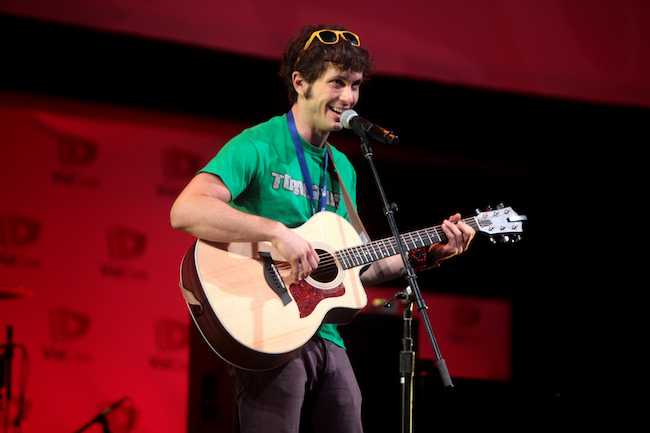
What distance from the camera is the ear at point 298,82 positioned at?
3.47m

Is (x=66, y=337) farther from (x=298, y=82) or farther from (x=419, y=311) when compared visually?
(x=419, y=311)

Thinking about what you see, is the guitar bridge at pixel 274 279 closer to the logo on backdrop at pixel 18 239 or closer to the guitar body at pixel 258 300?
the guitar body at pixel 258 300

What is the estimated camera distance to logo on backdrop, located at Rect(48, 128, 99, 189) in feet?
21.8

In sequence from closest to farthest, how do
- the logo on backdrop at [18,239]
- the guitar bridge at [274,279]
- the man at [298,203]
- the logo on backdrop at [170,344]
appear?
the man at [298,203], the guitar bridge at [274,279], the logo on backdrop at [18,239], the logo on backdrop at [170,344]

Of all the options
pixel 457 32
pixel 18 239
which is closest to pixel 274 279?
pixel 457 32

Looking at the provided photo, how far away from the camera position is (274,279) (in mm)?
3029

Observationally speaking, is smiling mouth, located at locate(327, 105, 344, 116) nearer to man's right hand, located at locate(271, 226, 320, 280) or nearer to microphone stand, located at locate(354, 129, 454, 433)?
microphone stand, located at locate(354, 129, 454, 433)

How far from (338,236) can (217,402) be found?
2459 mm

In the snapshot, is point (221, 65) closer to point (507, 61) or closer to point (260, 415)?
point (507, 61)

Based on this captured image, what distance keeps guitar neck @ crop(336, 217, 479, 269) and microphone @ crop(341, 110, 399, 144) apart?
0.48 metres

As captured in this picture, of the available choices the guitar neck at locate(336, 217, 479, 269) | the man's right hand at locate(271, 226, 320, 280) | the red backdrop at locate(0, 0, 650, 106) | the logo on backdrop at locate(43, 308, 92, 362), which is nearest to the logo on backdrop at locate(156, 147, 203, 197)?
the logo on backdrop at locate(43, 308, 92, 362)

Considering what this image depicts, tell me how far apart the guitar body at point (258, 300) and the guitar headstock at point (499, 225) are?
2.34 ft

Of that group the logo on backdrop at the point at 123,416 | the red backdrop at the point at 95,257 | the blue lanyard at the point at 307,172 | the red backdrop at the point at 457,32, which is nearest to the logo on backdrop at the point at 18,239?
the red backdrop at the point at 95,257

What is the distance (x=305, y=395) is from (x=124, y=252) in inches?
162
